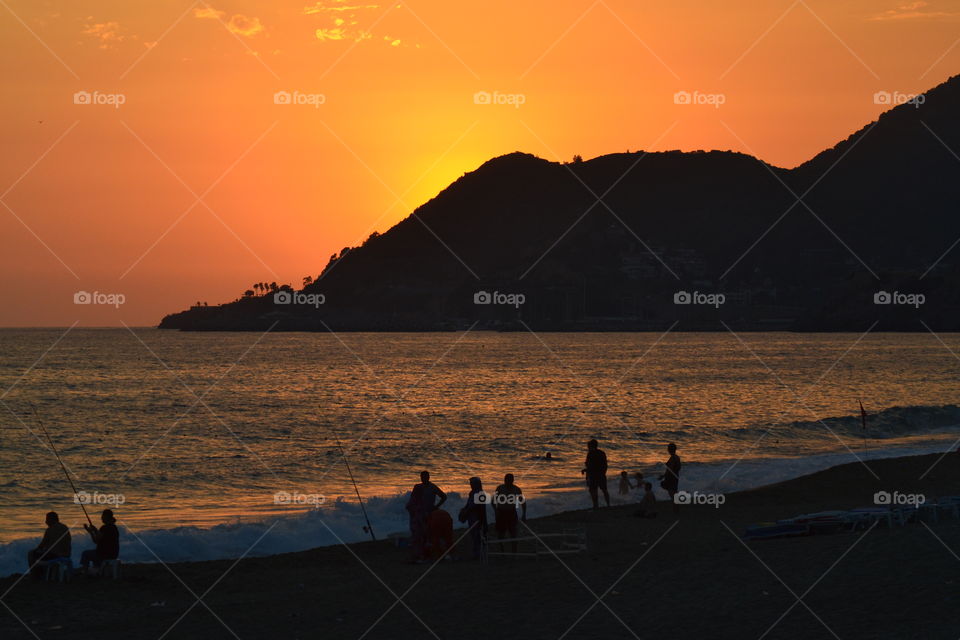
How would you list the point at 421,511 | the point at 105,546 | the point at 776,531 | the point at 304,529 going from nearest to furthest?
1. the point at 105,546
2. the point at 421,511
3. the point at 776,531
4. the point at 304,529

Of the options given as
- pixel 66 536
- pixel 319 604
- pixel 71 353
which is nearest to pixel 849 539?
pixel 319 604

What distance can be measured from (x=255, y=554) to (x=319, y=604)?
17.9 ft

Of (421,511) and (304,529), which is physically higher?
(421,511)

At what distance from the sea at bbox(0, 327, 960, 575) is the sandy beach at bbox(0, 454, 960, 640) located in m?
2.79

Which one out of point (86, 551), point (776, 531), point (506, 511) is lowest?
point (86, 551)

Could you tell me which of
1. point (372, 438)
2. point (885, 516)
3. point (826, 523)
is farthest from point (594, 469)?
point (372, 438)

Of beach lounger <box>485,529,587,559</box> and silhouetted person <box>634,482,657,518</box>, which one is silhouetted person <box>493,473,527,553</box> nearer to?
Result: beach lounger <box>485,529,587,559</box>

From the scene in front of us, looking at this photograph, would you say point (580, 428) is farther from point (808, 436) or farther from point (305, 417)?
point (305, 417)

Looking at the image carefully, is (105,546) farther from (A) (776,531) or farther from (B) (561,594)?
(A) (776,531)

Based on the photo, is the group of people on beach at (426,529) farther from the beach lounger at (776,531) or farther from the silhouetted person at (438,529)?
the beach lounger at (776,531)

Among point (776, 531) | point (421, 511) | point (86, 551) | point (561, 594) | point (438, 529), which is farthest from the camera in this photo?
point (776, 531)

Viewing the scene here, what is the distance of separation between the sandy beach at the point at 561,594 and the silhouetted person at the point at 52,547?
0.35 metres

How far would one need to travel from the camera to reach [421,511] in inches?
620

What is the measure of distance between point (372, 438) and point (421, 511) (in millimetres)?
28866
